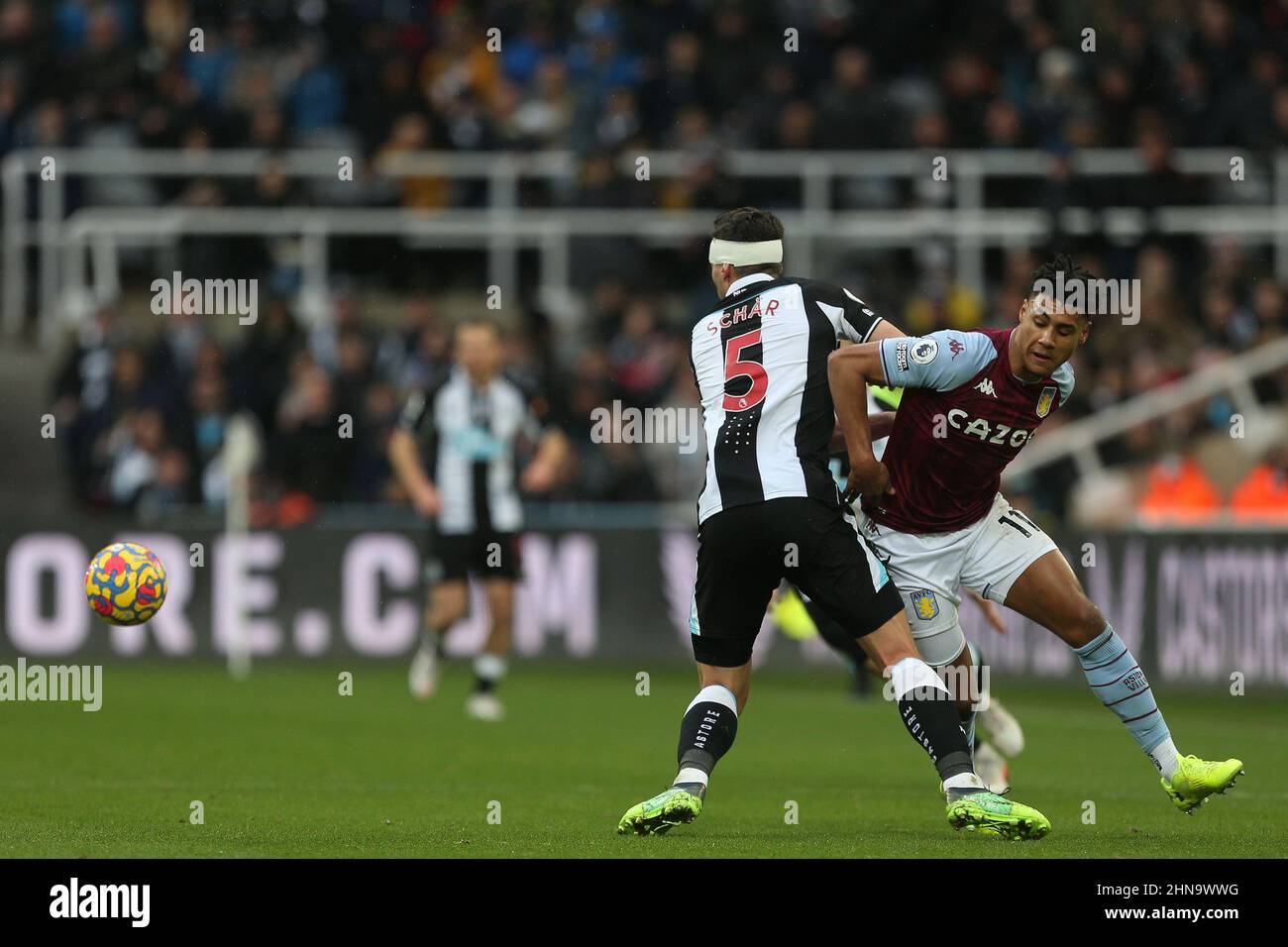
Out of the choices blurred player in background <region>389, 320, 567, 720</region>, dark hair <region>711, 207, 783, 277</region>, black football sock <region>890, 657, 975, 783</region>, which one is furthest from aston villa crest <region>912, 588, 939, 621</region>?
blurred player in background <region>389, 320, 567, 720</region>

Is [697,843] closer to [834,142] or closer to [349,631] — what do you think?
[349,631]

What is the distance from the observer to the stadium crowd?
20.0 m

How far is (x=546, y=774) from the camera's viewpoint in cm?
1122

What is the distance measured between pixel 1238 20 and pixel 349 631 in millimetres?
10808

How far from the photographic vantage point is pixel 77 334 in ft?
70.6

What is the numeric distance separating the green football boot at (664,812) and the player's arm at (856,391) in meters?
1.39

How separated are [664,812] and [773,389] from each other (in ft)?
5.29

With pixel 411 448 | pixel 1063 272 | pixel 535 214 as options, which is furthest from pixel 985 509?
pixel 535 214

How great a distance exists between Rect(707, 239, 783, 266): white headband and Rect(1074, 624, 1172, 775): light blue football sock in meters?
1.95

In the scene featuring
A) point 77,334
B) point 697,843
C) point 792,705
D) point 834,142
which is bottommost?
point 697,843

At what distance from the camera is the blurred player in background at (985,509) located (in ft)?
27.8

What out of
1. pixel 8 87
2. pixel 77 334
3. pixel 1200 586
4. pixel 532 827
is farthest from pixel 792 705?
pixel 8 87

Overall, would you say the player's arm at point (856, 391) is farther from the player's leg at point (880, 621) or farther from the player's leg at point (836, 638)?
the player's leg at point (836, 638)

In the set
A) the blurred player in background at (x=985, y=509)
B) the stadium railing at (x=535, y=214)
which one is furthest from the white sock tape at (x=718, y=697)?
the stadium railing at (x=535, y=214)
